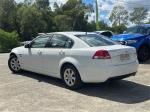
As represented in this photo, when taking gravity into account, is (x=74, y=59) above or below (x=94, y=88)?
above

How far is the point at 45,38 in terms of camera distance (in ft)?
33.1

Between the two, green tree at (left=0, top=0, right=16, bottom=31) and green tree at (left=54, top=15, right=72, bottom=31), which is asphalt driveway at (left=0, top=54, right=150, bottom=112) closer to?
green tree at (left=0, top=0, right=16, bottom=31)

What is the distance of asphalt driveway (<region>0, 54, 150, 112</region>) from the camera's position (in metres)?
7.20

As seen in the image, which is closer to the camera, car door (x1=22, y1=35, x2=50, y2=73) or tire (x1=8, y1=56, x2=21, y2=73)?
car door (x1=22, y1=35, x2=50, y2=73)

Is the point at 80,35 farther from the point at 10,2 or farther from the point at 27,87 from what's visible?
the point at 10,2

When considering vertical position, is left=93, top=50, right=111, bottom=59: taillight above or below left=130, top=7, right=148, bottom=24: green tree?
above

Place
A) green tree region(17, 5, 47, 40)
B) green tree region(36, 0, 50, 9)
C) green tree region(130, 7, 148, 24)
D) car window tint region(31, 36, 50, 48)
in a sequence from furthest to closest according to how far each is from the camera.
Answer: green tree region(130, 7, 148, 24), green tree region(36, 0, 50, 9), green tree region(17, 5, 47, 40), car window tint region(31, 36, 50, 48)

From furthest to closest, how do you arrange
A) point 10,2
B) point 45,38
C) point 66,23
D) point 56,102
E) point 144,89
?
1. point 66,23
2. point 10,2
3. point 45,38
4. point 144,89
5. point 56,102

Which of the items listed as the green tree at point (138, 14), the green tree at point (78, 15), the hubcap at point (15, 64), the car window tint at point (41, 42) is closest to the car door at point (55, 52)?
the car window tint at point (41, 42)

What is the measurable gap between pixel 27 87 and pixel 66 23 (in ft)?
204

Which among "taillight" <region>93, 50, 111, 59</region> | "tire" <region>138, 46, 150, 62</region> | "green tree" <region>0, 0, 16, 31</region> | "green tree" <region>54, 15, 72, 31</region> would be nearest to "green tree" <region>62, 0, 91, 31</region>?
"green tree" <region>54, 15, 72, 31</region>

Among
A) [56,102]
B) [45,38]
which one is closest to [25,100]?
[56,102]

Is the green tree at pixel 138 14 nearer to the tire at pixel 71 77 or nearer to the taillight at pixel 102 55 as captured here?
the tire at pixel 71 77

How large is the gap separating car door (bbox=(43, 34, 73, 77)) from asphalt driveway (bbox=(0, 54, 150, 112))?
1.41 ft
